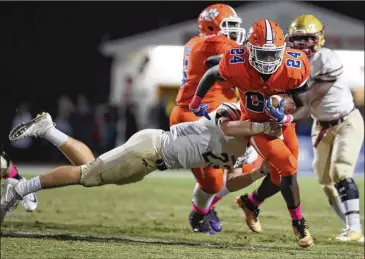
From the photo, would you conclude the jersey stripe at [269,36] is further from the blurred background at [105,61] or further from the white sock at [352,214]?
the blurred background at [105,61]

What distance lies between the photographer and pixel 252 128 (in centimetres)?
517

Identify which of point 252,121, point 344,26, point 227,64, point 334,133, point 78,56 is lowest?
point 78,56

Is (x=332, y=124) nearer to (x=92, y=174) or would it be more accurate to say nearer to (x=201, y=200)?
(x=201, y=200)

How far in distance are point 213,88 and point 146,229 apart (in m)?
1.17

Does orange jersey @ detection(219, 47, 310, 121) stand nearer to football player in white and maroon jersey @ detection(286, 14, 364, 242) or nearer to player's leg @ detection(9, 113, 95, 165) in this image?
football player in white and maroon jersey @ detection(286, 14, 364, 242)

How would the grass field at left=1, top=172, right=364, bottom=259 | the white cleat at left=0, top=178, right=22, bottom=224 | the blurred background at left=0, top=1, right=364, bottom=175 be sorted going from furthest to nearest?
the blurred background at left=0, top=1, right=364, bottom=175 < the white cleat at left=0, top=178, right=22, bottom=224 < the grass field at left=1, top=172, right=364, bottom=259

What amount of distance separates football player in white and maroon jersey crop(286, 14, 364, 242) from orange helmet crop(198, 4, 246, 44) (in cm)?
39

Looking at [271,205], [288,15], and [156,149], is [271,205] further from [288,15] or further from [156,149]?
[288,15]

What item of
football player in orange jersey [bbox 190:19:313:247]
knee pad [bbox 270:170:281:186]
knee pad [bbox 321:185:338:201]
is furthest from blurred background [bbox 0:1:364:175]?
football player in orange jersey [bbox 190:19:313:247]

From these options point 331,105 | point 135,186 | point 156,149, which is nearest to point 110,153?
point 156,149

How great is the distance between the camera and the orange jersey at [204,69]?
612cm

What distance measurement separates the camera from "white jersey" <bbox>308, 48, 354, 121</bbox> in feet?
20.1

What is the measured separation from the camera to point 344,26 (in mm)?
14125

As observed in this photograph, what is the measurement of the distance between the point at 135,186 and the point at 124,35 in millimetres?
9143
